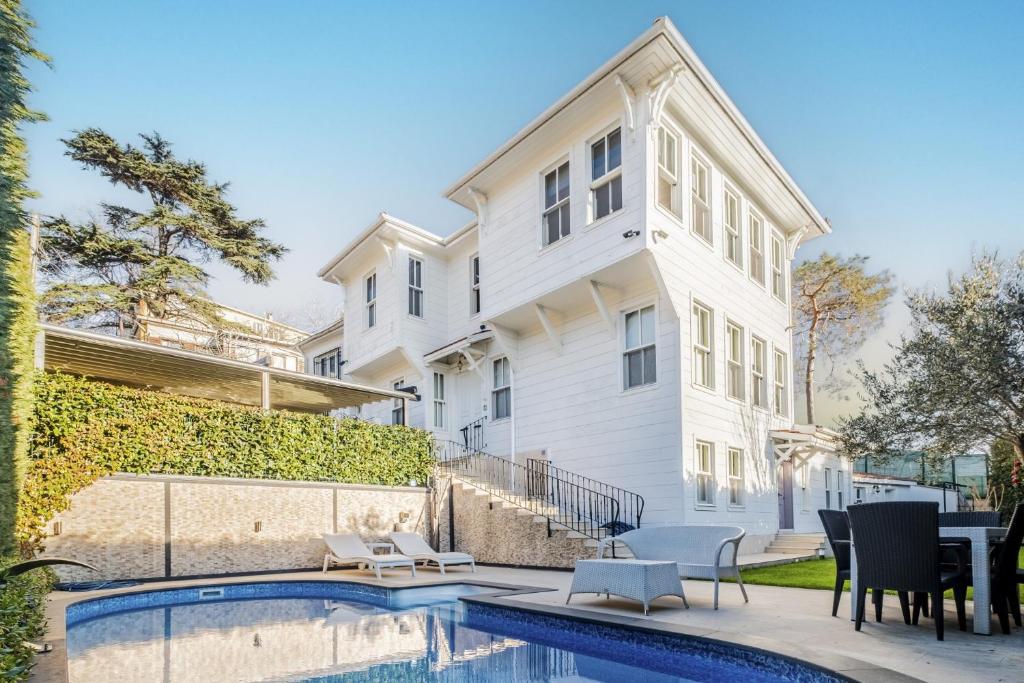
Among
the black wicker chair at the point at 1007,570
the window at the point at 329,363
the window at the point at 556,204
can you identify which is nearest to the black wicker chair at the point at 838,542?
the black wicker chair at the point at 1007,570

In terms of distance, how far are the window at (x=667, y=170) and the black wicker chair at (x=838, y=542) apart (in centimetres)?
697

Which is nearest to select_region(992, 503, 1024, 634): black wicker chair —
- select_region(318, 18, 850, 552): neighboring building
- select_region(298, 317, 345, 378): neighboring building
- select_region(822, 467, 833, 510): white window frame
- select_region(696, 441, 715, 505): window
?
select_region(318, 18, 850, 552): neighboring building

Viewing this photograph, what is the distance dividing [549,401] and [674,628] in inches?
344

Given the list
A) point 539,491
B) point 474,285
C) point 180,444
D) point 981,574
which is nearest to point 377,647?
point 981,574

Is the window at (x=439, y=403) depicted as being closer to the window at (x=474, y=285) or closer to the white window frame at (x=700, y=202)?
the window at (x=474, y=285)

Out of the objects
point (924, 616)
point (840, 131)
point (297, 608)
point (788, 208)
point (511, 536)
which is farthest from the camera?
point (840, 131)

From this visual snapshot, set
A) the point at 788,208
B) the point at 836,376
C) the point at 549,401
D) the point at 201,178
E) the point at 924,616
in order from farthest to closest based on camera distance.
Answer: the point at 836,376 < the point at 201,178 < the point at 788,208 < the point at 549,401 < the point at 924,616

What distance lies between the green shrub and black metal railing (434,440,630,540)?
26.2ft

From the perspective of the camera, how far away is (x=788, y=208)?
16.4 metres

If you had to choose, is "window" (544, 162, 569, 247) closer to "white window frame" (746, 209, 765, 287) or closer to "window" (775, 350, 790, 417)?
"white window frame" (746, 209, 765, 287)

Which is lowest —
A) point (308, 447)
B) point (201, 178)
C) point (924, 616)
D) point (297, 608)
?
point (297, 608)

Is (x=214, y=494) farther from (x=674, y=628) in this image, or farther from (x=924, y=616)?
(x=924, y=616)

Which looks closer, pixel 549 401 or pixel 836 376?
pixel 549 401

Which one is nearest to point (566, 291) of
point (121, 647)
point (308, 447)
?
point (308, 447)
